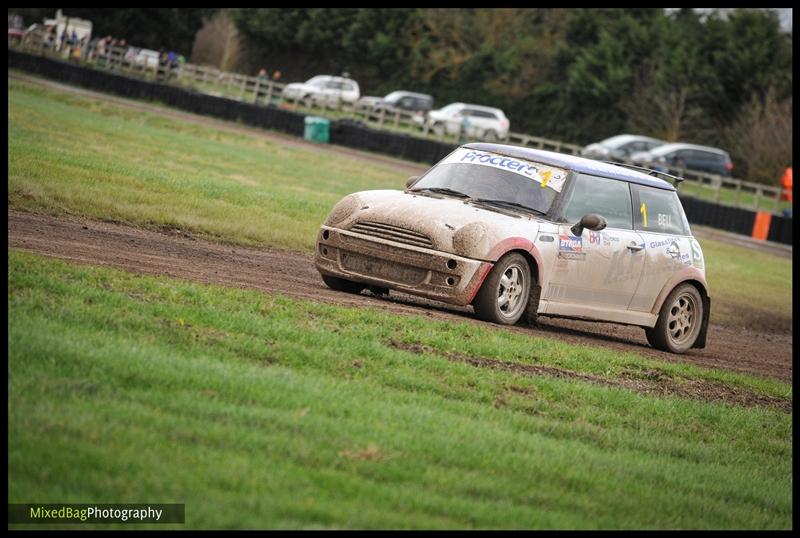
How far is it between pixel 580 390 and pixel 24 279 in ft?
12.7

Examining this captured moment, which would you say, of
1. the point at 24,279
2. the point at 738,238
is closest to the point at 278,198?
the point at 24,279

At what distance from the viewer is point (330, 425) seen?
6793 millimetres

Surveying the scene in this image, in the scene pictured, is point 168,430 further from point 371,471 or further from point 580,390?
point 580,390

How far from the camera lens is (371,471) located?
245 inches

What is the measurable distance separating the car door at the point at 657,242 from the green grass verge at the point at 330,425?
246cm

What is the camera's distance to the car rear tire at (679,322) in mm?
13000

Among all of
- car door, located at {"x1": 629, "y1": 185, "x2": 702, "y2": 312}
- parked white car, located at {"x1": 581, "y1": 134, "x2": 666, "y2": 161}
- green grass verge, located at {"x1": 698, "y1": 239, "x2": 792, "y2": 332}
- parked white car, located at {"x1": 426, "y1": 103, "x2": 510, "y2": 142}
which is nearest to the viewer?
car door, located at {"x1": 629, "y1": 185, "x2": 702, "y2": 312}

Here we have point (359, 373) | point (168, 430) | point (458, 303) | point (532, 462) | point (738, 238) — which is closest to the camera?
point (168, 430)

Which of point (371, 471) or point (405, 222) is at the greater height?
point (405, 222)

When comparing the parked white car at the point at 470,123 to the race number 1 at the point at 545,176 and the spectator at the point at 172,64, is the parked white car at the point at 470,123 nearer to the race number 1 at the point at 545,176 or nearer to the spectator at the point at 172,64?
the spectator at the point at 172,64

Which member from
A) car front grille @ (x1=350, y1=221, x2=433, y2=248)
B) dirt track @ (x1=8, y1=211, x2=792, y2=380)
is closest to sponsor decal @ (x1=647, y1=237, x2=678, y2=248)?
dirt track @ (x1=8, y1=211, x2=792, y2=380)

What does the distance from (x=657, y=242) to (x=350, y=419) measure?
6430 mm

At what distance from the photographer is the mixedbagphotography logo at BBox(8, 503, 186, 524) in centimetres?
497

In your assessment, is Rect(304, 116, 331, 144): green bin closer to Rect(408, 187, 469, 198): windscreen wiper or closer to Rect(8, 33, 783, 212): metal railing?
Rect(8, 33, 783, 212): metal railing
